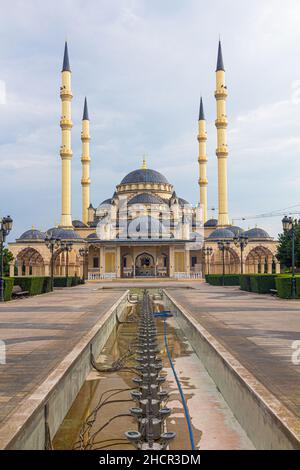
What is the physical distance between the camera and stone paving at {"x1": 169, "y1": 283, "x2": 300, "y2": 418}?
5.57 metres

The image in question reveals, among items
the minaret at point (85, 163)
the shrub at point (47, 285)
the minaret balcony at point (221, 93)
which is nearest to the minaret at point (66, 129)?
the minaret at point (85, 163)

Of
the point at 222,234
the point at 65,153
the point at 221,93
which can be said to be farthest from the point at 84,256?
the point at 221,93

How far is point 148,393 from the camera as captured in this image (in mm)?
6027

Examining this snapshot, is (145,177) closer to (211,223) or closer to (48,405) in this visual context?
(211,223)

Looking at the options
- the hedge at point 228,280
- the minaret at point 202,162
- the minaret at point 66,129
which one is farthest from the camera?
the minaret at point 202,162

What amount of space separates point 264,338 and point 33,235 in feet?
148

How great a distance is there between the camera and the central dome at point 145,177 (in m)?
64.0

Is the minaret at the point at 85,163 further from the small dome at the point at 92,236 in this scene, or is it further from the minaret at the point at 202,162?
the minaret at the point at 202,162

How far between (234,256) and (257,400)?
46362 mm

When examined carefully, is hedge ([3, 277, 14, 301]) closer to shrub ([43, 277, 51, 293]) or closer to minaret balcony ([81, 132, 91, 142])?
shrub ([43, 277, 51, 293])

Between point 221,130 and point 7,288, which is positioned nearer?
point 7,288

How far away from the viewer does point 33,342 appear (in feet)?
28.6

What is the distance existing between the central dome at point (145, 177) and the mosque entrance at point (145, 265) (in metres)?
12.5

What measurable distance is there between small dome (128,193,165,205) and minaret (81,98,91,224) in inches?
321
